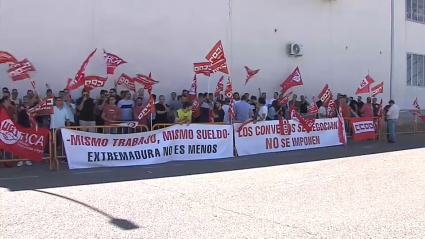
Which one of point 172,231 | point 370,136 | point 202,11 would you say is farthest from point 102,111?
point 370,136

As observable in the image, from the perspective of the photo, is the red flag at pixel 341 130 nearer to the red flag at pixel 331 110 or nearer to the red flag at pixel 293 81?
the red flag at pixel 331 110

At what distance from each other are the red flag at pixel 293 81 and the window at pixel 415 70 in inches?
379

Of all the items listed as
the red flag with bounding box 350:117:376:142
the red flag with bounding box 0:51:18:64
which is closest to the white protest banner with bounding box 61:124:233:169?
the red flag with bounding box 0:51:18:64

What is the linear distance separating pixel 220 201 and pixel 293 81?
12437mm

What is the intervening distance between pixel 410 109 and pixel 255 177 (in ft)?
61.1

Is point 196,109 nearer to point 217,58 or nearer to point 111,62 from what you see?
point 217,58

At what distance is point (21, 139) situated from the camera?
35.8 ft

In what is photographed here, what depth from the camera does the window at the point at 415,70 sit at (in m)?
25.9

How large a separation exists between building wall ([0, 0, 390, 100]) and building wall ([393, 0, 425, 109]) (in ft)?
0.98

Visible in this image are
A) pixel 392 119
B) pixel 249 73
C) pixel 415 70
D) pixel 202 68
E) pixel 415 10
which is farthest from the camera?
pixel 415 10

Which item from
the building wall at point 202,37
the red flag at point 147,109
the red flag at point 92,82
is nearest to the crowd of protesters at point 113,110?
the red flag at point 92,82

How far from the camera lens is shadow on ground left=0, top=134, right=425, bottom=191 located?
9398mm

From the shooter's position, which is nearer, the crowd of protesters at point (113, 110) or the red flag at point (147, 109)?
the crowd of protesters at point (113, 110)

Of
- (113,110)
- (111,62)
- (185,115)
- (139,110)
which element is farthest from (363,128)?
(113,110)
